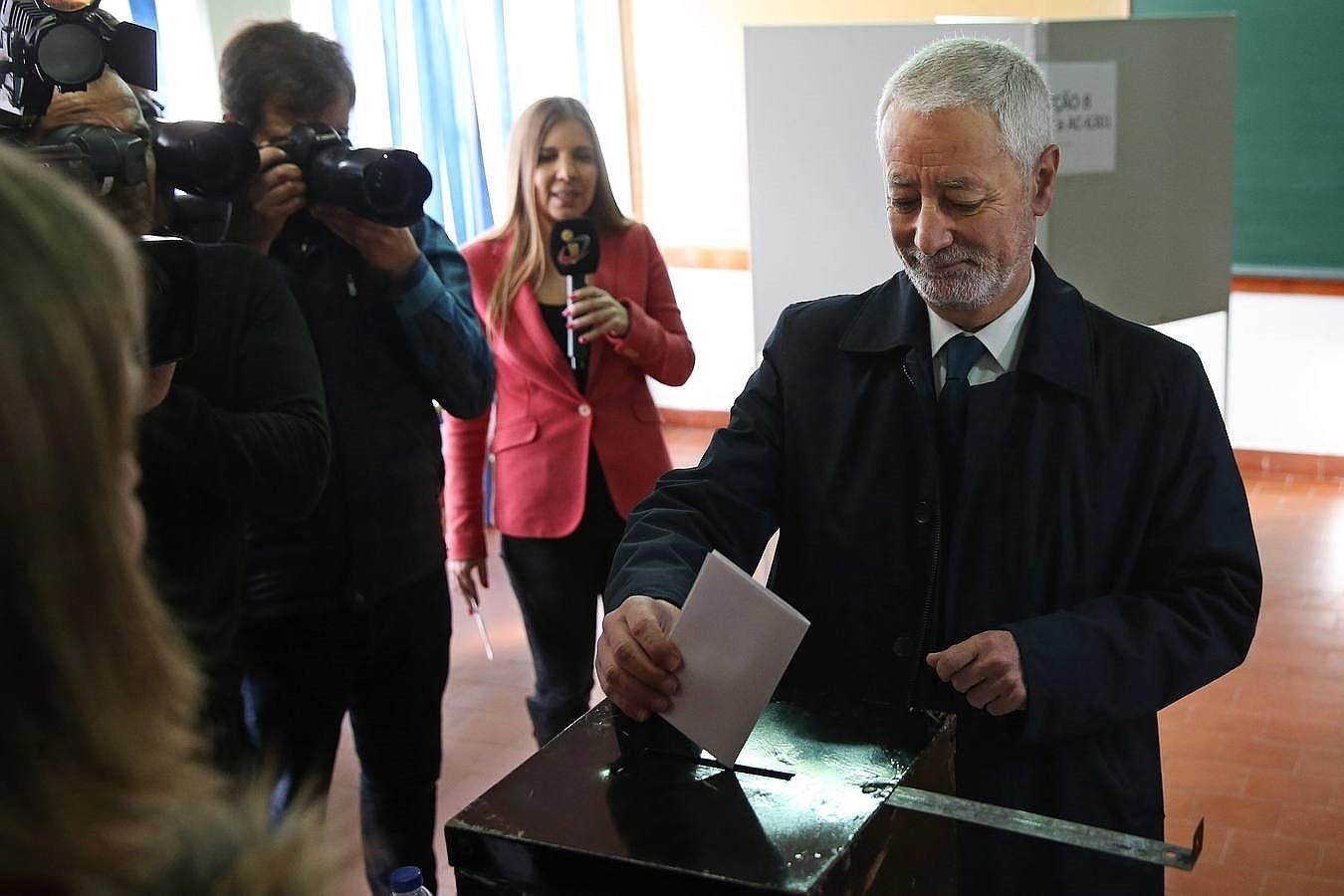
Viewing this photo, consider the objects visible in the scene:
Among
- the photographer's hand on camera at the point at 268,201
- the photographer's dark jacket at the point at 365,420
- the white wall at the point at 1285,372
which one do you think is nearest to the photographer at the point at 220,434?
the photographer's hand on camera at the point at 268,201

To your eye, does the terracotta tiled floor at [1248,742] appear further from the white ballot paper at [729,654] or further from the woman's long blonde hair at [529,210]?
the white ballot paper at [729,654]

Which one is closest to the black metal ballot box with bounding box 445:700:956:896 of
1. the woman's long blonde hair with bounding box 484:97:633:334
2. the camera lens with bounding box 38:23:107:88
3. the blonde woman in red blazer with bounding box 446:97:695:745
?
the camera lens with bounding box 38:23:107:88

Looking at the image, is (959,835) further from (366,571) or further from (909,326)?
(366,571)

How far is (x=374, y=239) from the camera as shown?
2.14 meters

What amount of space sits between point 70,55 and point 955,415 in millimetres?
1032

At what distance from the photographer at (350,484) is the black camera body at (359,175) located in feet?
0.05

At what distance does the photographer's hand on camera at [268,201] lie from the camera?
6.59ft

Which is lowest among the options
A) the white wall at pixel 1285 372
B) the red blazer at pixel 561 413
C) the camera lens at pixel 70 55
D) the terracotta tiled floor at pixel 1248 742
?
the terracotta tiled floor at pixel 1248 742

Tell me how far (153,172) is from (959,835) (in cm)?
117

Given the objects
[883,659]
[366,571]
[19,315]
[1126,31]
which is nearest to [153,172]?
[366,571]

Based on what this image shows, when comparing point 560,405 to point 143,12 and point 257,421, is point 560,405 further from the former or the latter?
point 143,12

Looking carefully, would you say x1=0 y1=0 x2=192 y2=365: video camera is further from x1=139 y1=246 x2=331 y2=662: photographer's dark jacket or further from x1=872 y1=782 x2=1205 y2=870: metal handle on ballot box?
x1=872 y1=782 x2=1205 y2=870: metal handle on ballot box

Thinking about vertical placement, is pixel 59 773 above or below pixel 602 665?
above

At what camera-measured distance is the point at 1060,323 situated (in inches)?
60.7
